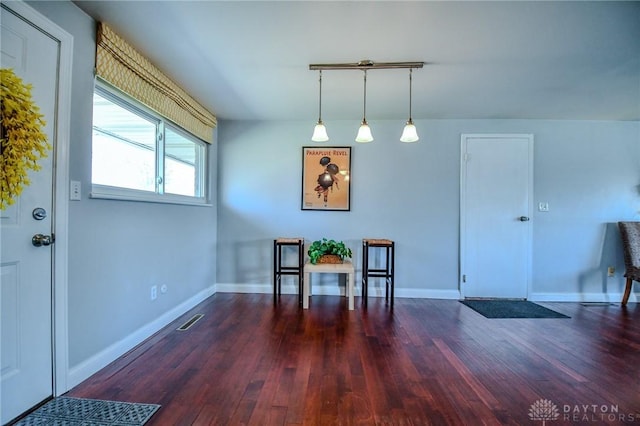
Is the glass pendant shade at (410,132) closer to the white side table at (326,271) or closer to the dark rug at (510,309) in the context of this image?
the white side table at (326,271)

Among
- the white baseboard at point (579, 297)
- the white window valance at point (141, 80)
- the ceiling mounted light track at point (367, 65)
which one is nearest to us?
the white window valance at point (141, 80)

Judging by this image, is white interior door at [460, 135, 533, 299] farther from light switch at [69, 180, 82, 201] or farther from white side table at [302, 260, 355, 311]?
light switch at [69, 180, 82, 201]

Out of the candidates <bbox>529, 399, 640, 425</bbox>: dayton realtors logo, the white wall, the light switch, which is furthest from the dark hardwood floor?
the light switch

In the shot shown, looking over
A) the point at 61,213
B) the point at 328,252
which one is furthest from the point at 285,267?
the point at 61,213

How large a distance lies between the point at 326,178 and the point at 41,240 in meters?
2.70

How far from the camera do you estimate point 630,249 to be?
3127 millimetres

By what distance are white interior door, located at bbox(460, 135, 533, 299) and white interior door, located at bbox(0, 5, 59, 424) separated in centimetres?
385

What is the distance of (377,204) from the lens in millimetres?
3551

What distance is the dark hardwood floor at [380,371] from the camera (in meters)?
1.43

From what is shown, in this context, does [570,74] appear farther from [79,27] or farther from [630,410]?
Result: [79,27]

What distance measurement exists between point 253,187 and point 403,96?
2114 millimetres

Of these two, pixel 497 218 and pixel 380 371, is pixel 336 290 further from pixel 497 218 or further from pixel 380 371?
pixel 497 218

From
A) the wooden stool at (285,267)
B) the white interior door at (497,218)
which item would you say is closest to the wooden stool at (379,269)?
the wooden stool at (285,267)

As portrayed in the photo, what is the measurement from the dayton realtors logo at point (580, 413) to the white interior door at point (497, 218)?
1994 mm
